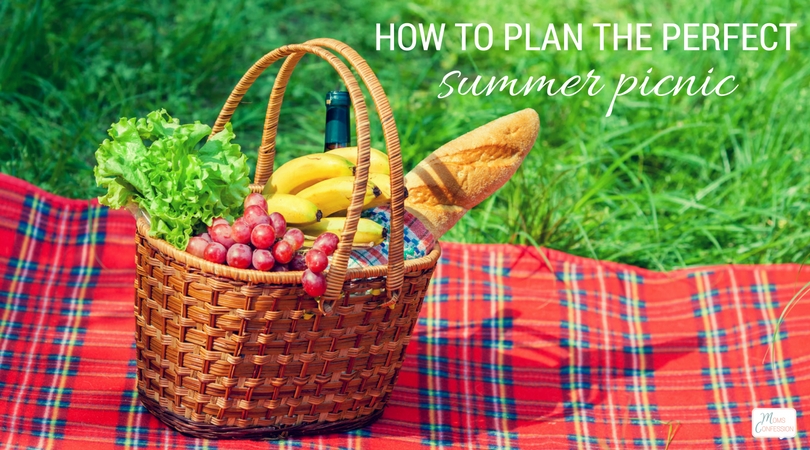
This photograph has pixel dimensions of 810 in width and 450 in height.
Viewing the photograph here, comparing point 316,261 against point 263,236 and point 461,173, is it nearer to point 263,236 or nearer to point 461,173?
point 263,236

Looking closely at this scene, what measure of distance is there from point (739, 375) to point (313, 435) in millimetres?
1322

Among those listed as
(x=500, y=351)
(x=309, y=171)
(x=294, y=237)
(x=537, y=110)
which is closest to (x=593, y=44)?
(x=537, y=110)

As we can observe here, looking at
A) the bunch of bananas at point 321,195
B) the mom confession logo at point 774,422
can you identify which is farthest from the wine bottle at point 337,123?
the mom confession logo at point 774,422

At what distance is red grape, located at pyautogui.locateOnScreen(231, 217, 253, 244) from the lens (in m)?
1.81

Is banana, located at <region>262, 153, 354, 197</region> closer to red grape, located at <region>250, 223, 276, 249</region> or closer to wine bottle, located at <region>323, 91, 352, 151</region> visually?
wine bottle, located at <region>323, 91, 352, 151</region>

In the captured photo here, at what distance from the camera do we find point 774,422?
241cm

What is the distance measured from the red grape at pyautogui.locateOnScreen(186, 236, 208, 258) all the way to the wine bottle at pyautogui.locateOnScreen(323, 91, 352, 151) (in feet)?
1.58

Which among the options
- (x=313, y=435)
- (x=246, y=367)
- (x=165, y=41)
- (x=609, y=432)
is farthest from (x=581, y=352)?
(x=165, y=41)

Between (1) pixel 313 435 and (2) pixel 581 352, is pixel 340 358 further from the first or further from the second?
(2) pixel 581 352

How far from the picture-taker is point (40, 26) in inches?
146

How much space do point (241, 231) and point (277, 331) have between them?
239 millimetres

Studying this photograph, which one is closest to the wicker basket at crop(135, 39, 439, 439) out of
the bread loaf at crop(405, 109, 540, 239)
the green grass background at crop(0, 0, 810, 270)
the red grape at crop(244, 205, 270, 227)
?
the red grape at crop(244, 205, 270, 227)

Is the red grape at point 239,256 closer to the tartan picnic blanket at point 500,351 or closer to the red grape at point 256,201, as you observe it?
the red grape at point 256,201

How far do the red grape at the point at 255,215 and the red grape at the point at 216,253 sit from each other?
79 mm
